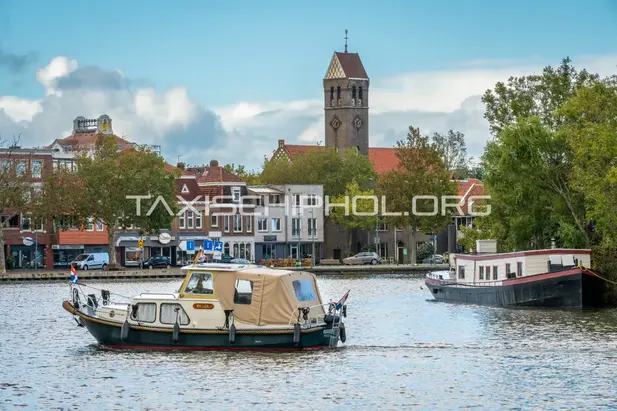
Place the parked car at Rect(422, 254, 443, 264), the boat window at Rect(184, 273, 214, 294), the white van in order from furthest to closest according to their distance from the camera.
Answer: the parked car at Rect(422, 254, 443, 264) < the white van < the boat window at Rect(184, 273, 214, 294)

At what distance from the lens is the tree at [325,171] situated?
179500 millimetres

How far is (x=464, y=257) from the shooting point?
90.5 m

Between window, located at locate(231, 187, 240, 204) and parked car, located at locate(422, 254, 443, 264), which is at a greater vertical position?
window, located at locate(231, 187, 240, 204)

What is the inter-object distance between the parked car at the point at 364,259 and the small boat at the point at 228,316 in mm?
104191

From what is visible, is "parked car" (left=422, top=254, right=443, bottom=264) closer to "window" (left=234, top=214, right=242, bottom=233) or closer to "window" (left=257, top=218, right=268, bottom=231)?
"window" (left=257, top=218, right=268, bottom=231)

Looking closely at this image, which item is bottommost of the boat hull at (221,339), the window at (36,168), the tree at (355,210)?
the boat hull at (221,339)

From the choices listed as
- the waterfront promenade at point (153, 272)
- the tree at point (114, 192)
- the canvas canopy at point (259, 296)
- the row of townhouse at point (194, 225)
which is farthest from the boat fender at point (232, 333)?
the row of townhouse at point (194, 225)

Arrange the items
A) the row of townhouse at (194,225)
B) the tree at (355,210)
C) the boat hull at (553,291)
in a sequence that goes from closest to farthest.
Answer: the boat hull at (553,291), the row of townhouse at (194,225), the tree at (355,210)

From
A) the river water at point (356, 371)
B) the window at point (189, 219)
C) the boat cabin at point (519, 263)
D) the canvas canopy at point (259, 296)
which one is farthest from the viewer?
the window at point (189, 219)

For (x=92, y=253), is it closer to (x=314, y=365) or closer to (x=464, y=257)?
(x=464, y=257)

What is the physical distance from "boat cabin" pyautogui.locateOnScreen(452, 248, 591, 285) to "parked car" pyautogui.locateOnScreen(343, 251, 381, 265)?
68471 mm

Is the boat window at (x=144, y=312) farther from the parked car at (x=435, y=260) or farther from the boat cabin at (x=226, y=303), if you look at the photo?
the parked car at (x=435, y=260)

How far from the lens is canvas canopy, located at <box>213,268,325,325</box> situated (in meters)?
53.8

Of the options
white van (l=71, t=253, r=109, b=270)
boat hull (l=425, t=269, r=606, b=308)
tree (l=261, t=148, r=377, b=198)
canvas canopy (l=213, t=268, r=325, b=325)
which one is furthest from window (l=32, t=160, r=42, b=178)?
canvas canopy (l=213, t=268, r=325, b=325)
